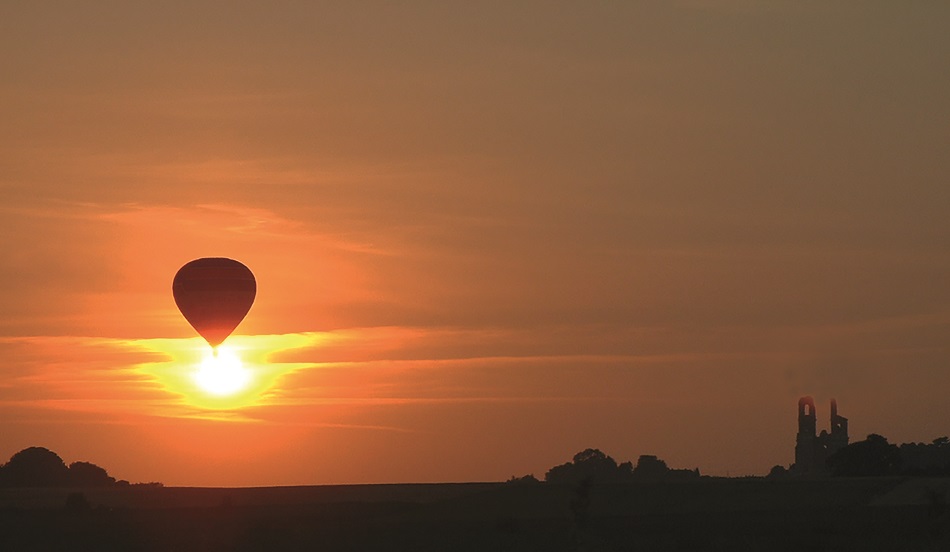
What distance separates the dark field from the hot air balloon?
8.82m

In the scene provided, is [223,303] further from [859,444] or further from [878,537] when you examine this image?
[859,444]

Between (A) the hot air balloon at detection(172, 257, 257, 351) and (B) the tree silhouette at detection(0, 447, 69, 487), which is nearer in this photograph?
(A) the hot air balloon at detection(172, 257, 257, 351)

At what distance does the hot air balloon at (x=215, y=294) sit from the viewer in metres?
95.1

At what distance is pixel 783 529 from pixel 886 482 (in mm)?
30823

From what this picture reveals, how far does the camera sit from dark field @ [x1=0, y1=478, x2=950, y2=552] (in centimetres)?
6850

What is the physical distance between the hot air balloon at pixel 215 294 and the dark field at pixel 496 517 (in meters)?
8.82

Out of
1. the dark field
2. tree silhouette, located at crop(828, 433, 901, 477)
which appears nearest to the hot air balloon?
the dark field

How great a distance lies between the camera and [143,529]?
74.7 m

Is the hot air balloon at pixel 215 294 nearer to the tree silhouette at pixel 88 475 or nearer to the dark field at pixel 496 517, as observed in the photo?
the dark field at pixel 496 517

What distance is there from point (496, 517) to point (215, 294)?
20523mm

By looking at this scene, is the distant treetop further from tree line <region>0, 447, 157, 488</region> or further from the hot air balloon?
the hot air balloon

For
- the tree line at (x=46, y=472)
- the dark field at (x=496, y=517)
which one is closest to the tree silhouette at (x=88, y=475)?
the tree line at (x=46, y=472)

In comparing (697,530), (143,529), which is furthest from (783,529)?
(143,529)

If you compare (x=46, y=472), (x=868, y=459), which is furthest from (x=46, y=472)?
(x=868, y=459)
